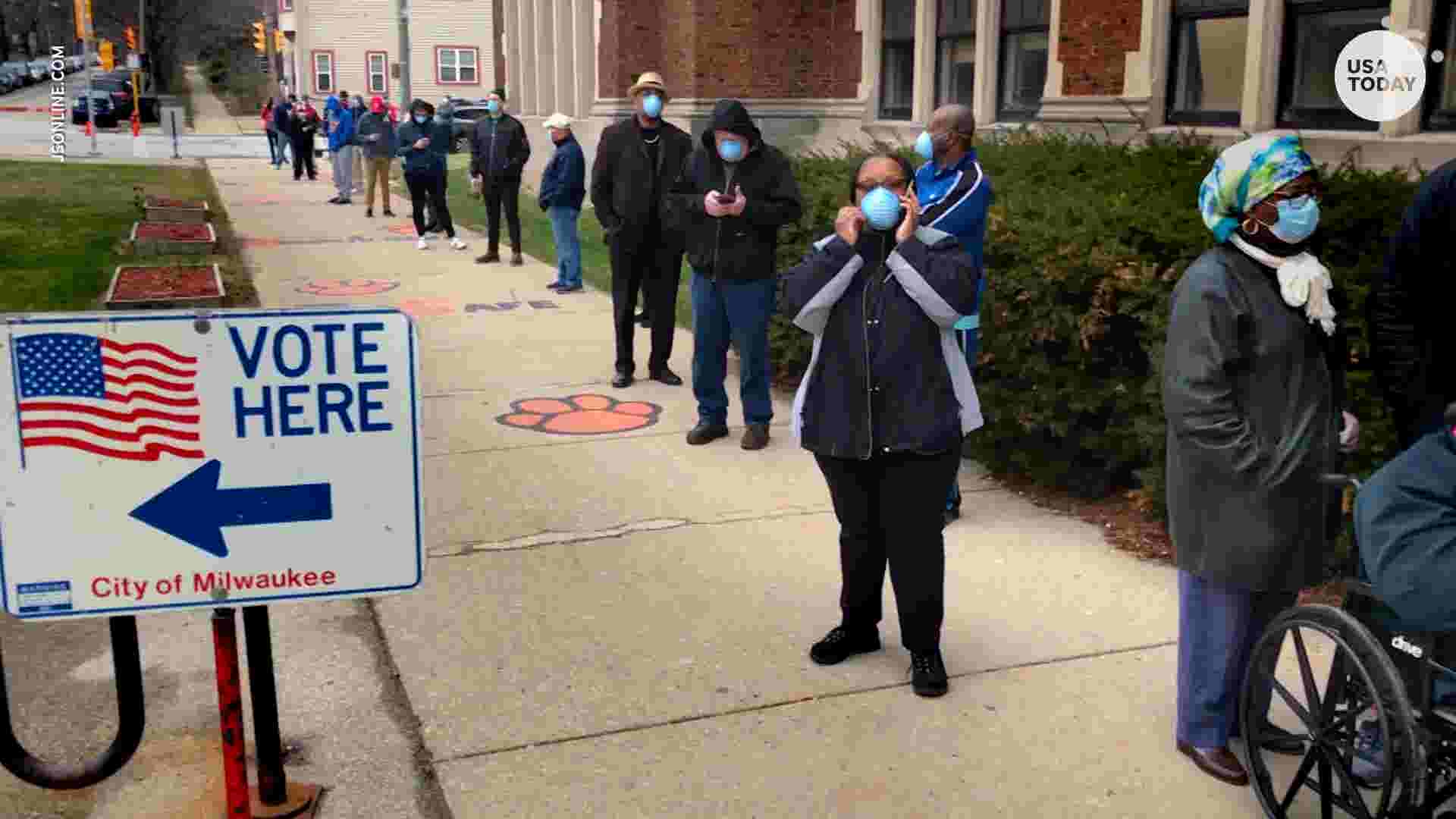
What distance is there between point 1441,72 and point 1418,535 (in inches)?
327

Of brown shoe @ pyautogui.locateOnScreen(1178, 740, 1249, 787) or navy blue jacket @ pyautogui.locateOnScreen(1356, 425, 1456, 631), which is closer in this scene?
navy blue jacket @ pyautogui.locateOnScreen(1356, 425, 1456, 631)

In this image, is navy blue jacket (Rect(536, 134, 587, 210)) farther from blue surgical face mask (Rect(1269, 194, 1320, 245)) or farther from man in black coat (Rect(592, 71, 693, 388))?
blue surgical face mask (Rect(1269, 194, 1320, 245))

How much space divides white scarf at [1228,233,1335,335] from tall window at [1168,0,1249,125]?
29.2ft

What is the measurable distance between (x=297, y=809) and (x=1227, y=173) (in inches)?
Answer: 119

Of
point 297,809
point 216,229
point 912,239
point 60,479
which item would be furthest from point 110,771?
point 216,229

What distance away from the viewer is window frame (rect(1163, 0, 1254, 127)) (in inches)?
473

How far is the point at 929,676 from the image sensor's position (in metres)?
4.61

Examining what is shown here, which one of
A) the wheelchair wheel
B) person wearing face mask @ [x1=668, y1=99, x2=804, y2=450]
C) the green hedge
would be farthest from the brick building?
the wheelchair wheel

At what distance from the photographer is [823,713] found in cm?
450

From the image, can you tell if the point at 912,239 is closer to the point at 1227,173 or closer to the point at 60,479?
the point at 1227,173

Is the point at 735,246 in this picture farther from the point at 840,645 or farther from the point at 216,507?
the point at 216,507

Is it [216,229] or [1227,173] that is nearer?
[1227,173]

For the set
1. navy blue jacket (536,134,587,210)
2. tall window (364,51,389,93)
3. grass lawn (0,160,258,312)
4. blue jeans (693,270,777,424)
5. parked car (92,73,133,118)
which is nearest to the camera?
blue jeans (693,270,777,424)

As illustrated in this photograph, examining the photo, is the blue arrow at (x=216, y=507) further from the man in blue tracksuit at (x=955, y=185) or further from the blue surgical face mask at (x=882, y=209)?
the man in blue tracksuit at (x=955, y=185)
